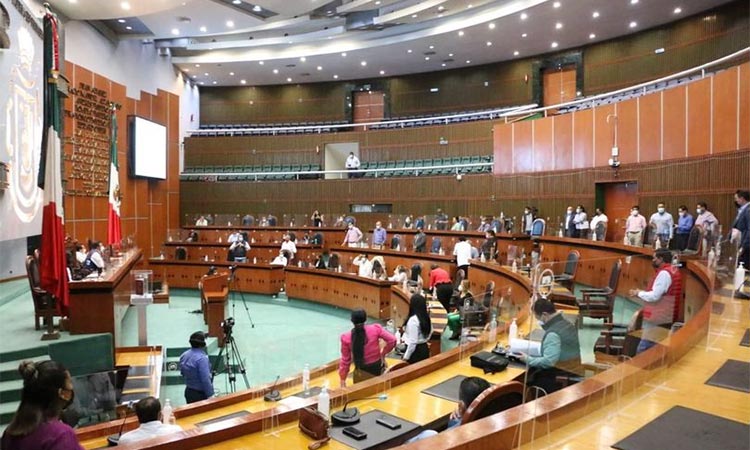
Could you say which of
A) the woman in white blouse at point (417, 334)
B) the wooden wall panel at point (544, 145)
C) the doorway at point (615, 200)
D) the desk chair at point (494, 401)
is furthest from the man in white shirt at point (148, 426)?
the wooden wall panel at point (544, 145)

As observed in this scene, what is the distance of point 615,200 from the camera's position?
1281 centimetres

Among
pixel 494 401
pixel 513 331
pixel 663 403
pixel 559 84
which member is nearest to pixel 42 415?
pixel 494 401

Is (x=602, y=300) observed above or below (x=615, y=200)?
below

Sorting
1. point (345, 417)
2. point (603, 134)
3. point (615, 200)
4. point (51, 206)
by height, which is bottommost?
point (345, 417)

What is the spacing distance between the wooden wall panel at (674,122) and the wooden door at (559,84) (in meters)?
8.45

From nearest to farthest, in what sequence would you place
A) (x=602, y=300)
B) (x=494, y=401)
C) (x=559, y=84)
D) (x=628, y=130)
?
(x=494, y=401), (x=602, y=300), (x=628, y=130), (x=559, y=84)

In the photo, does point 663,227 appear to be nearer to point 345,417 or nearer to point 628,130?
point 628,130

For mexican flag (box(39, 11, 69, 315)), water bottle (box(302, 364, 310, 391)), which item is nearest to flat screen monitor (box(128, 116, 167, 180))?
mexican flag (box(39, 11, 69, 315))

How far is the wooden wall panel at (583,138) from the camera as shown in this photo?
43.0 feet

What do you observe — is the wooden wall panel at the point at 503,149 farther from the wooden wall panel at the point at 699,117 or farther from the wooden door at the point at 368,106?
the wooden door at the point at 368,106

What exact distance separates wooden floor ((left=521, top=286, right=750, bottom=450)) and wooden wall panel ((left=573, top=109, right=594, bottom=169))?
10.5 m

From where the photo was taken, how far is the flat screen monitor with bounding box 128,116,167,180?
16953 mm

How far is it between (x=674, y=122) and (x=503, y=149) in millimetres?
5832

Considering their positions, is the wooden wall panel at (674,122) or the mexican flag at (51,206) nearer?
the mexican flag at (51,206)
